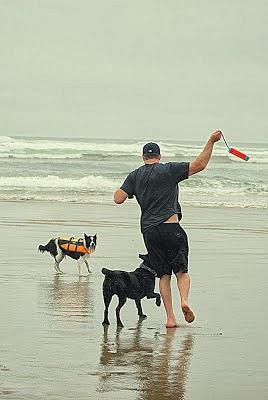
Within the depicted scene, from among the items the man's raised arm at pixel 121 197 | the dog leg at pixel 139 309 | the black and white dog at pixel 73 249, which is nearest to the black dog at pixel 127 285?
the dog leg at pixel 139 309

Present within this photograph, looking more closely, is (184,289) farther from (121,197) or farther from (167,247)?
(121,197)

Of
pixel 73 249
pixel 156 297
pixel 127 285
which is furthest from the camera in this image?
pixel 73 249

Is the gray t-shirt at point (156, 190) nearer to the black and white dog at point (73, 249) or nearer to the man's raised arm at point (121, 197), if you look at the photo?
the man's raised arm at point (121, 197)

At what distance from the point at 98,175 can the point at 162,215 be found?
29.7 m

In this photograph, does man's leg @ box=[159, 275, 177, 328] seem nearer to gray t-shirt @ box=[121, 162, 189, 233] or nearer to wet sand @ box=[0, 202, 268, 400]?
wet sand @ box=[0, 202, 268, 400]

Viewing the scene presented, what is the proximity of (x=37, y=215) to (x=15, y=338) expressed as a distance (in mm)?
11862

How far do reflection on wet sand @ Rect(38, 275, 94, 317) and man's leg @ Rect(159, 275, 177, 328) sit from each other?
2.51 feet

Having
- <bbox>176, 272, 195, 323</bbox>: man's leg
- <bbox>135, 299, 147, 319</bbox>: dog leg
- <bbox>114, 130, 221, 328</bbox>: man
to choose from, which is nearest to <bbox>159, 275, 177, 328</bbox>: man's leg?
<bbox>114, 130, 221, 328</bbox>: man

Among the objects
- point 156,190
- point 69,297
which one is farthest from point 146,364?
point 69,297

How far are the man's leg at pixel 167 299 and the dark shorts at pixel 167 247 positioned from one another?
0.06 metres

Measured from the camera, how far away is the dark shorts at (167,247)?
769cm

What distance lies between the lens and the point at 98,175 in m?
37.3

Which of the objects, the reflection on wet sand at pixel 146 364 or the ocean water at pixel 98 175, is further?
the ocean water at pixel 98 175

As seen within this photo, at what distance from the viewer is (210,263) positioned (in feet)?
38.6
